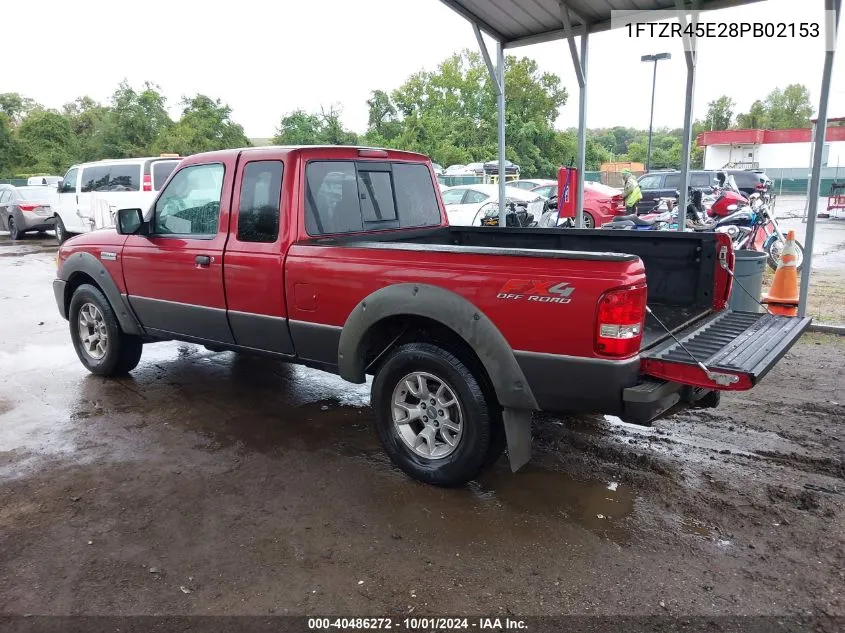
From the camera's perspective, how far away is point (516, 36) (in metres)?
8.36

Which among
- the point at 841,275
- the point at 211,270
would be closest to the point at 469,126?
the point at 841,275

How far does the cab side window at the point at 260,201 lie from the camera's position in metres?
4.16

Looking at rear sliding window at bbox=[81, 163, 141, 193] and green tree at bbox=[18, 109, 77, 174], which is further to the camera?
green tree at bbox=[18, 109, 77, 174]

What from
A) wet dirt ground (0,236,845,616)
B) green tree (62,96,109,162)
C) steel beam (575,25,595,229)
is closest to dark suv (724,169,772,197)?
steel beam (575,25,595,229)

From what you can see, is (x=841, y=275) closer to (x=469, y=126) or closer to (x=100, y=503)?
(x=100, y=503)

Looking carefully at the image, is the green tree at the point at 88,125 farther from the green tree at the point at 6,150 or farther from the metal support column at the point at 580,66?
the metal support column at the point at 580,66

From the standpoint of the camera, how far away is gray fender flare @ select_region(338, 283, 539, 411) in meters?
3.18

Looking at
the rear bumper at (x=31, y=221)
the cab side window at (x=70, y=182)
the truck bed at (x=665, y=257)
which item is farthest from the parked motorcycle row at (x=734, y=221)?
the rear bumper at (x=31, y=221)

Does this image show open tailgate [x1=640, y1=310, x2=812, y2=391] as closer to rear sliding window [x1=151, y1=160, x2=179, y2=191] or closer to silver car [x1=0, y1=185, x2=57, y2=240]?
rear sliding window [x1=151, y1=160, x2=179, y2=191]

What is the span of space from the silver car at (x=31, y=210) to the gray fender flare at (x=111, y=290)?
47.9 feet

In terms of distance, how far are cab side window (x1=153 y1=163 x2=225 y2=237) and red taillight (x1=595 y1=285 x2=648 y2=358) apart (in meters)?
2.92

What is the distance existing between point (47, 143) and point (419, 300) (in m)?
47.2

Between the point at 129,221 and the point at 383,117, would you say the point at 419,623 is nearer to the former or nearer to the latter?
the point at 129,221

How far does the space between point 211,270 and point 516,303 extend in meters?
2.44
